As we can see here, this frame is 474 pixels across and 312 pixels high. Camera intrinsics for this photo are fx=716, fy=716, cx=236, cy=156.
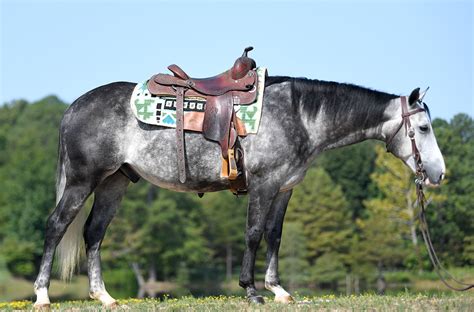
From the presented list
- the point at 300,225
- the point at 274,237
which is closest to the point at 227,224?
the point at 300,225

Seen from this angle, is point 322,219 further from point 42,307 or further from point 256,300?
point 42,307

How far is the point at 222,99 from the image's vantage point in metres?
9.29

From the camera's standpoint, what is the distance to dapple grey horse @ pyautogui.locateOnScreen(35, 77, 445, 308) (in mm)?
9055

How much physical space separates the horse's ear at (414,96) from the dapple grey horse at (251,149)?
0.04 feet

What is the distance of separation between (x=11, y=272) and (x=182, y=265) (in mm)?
12457

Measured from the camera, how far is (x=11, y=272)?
50.3 meters

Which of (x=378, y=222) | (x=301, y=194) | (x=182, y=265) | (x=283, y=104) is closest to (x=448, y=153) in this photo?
(x=378, y=222)

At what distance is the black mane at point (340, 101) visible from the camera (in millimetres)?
9414

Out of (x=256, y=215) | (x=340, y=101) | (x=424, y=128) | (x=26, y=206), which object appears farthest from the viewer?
(x=26, y=206)

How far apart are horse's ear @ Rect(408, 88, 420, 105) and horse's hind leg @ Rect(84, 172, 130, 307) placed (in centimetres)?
405

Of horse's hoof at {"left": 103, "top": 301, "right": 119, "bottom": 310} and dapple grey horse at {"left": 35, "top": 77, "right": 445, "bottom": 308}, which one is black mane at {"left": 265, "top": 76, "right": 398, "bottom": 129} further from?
horse's hoof at {"left": 103, "top": 301, "right": 119, "bottom": 310}

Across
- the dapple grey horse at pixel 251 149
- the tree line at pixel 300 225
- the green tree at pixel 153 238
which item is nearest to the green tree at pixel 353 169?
the tree line at pixel 300 225

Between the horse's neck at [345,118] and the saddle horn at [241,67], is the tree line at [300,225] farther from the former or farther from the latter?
the saddle horn at [241,67]

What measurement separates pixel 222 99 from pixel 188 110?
48cm
